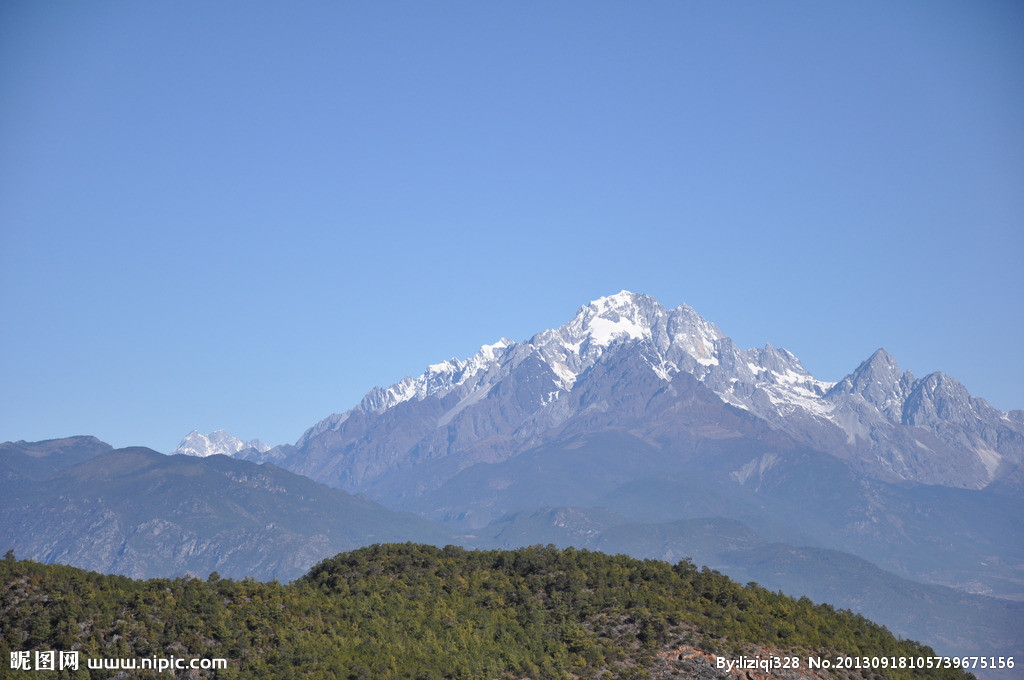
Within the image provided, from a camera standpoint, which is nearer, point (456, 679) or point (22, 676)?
point (22, 676)

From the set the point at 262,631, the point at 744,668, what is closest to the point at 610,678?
the point at 744,668

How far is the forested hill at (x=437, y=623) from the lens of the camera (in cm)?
12288

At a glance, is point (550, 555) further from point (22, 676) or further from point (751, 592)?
point (22, 676)

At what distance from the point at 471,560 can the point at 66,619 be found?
5390cm

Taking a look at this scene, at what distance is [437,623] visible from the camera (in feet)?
445

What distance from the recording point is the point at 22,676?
375 ft

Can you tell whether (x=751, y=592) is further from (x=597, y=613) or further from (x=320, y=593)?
(x=320, y=593)

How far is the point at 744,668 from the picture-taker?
12581 centimetres

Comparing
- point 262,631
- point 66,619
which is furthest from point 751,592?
point 66,619

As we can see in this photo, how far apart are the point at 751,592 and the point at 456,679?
147ft

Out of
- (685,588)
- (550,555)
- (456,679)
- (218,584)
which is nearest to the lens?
(456,679)

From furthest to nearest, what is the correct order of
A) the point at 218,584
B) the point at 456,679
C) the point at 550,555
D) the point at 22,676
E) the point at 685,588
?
1. the point at 550,555
2. the point at 685,588
3. the point at 218,584
4. the point at 456,679
5. the point at 22,676

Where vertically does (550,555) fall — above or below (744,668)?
above

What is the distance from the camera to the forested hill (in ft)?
403
